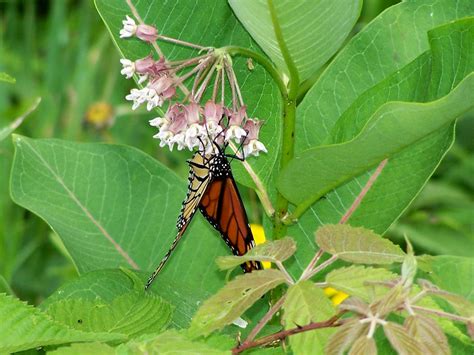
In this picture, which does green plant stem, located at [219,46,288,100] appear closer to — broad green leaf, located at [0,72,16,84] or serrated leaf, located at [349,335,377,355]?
broad green leaf, located at [0,72,16,84]

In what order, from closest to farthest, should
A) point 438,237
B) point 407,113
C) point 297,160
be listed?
point 407,113 → point 297,160 → point 438,237

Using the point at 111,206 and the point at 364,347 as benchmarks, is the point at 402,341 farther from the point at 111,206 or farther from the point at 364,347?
the point at 111,206

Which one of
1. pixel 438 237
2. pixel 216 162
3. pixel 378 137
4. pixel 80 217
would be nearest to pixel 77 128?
pixel 438 237

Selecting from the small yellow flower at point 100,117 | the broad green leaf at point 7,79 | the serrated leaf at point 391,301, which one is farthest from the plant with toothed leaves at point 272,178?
the small yellow flower at point 100,117

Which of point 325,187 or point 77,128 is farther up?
point 325,187

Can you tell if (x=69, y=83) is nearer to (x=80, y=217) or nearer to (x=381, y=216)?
(x=80, y=217)

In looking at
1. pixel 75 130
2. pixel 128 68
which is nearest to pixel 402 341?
pixel 128 68
